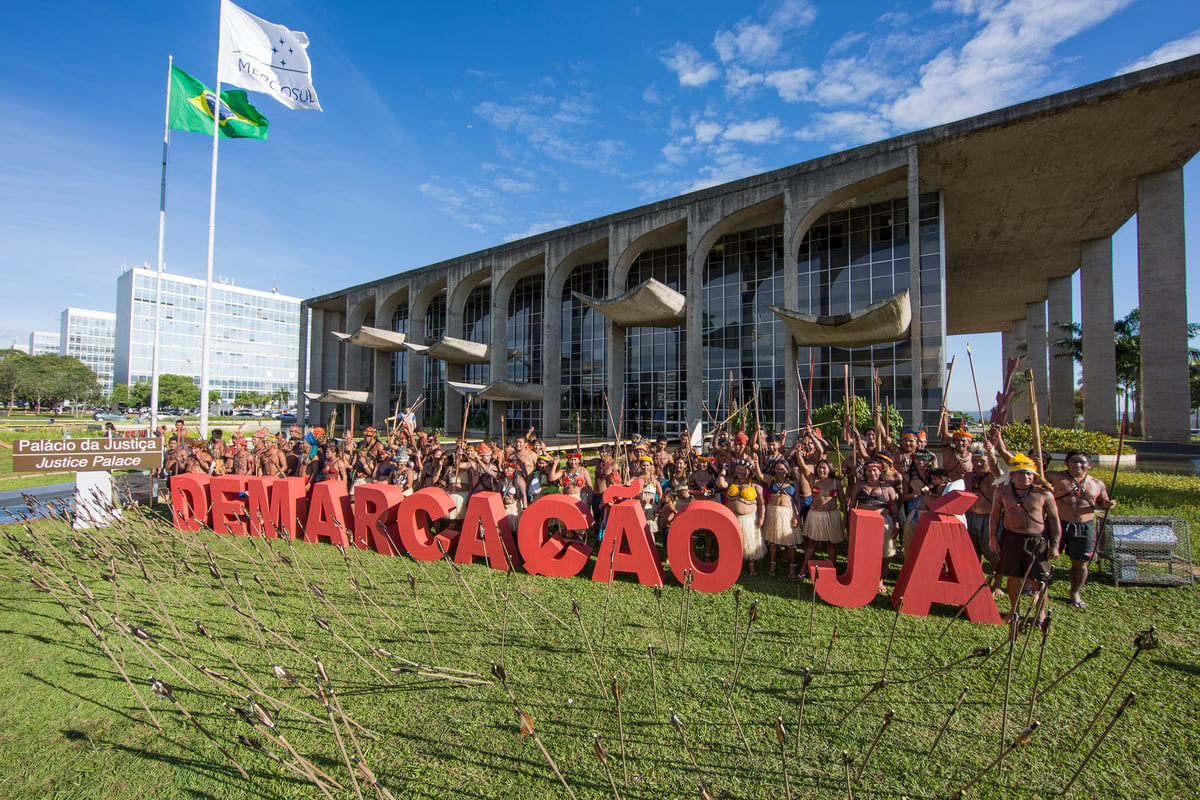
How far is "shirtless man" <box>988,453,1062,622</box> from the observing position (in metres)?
5.70

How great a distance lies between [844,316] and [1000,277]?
1074 inches

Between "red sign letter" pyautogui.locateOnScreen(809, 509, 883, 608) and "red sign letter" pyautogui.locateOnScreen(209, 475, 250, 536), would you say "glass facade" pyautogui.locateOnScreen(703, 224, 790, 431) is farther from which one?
"red sign letter" pyautogui.locateOnScreen(209, 475, 250, 536)

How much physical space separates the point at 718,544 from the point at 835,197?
21275mm

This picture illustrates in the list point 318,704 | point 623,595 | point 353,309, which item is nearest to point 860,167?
point 623,595

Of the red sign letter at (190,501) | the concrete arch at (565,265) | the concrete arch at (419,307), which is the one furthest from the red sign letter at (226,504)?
the concrete arch at (419,307)

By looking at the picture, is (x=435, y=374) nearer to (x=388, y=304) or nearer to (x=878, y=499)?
(x=388, y=304)

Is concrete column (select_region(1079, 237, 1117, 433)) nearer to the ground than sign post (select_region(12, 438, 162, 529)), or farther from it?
farther from it

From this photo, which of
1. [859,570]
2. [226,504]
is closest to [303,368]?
[226,504]

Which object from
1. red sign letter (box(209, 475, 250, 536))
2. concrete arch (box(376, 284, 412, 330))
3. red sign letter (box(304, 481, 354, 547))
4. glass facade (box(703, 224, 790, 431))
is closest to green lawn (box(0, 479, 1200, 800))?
red sign letter (box(304, 481, 354, 547))

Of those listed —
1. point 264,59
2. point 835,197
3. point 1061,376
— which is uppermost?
point 264,59

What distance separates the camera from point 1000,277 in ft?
122

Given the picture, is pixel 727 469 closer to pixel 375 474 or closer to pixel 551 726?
pixel 551 726

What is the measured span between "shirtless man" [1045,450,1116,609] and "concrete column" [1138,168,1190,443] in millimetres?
23502

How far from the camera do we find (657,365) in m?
31.2
